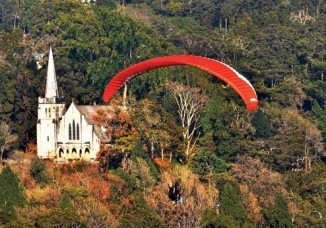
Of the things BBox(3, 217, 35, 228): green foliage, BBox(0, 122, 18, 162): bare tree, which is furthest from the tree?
BBox(3, 217, 35, 228): green foliage

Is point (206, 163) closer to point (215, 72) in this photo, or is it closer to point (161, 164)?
point (161, 164)

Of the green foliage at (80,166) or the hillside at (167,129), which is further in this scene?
the green foliage at (80,166)

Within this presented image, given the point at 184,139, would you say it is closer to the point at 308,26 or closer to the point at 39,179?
the point at 39,179

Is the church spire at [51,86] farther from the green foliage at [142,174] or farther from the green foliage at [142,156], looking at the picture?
the green foliage at [142,174]

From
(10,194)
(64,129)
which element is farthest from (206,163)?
(10,194)

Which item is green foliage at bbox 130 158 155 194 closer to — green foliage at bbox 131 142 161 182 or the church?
green foliage at bbox 131 142 161 182

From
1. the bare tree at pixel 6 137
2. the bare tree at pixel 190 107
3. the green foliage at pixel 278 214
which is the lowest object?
the green foliage at pixel 278 214

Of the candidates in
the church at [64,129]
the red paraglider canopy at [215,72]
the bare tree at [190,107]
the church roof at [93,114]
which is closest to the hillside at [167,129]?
the bare tree at [190,107]
